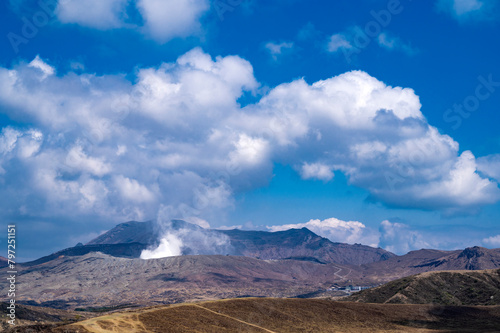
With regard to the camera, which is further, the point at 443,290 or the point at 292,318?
the point at 443,290

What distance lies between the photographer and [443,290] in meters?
150

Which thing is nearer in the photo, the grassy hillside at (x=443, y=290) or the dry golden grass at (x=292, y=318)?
the dry golden grass at (x=292, y=318)

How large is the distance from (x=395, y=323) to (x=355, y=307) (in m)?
9.69

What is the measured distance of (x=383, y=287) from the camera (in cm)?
15188

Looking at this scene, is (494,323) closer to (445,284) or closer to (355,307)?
(355,307)

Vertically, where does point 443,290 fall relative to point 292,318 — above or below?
below

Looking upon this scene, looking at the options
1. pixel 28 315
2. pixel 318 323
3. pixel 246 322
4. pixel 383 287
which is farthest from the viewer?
pixel 383 287

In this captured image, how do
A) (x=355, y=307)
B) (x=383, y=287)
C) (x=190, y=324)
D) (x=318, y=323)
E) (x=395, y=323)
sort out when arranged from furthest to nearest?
1. (x=383, y=287)
2. (x=355, y=307)
3. (x=395, y=323)
4. (x=318, y=323)
5. (x=190, y=324)

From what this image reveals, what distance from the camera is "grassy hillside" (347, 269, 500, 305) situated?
139000 mm

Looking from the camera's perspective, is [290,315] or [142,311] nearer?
[142,311]

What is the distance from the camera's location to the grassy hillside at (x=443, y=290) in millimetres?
139000

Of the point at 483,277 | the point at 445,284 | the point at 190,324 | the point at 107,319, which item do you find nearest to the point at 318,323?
the point at 190,324

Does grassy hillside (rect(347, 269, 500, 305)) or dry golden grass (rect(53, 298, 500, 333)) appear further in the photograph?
grassy hillside (rect(347, 269, 500, 305))

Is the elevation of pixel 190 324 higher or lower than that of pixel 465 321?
higher
